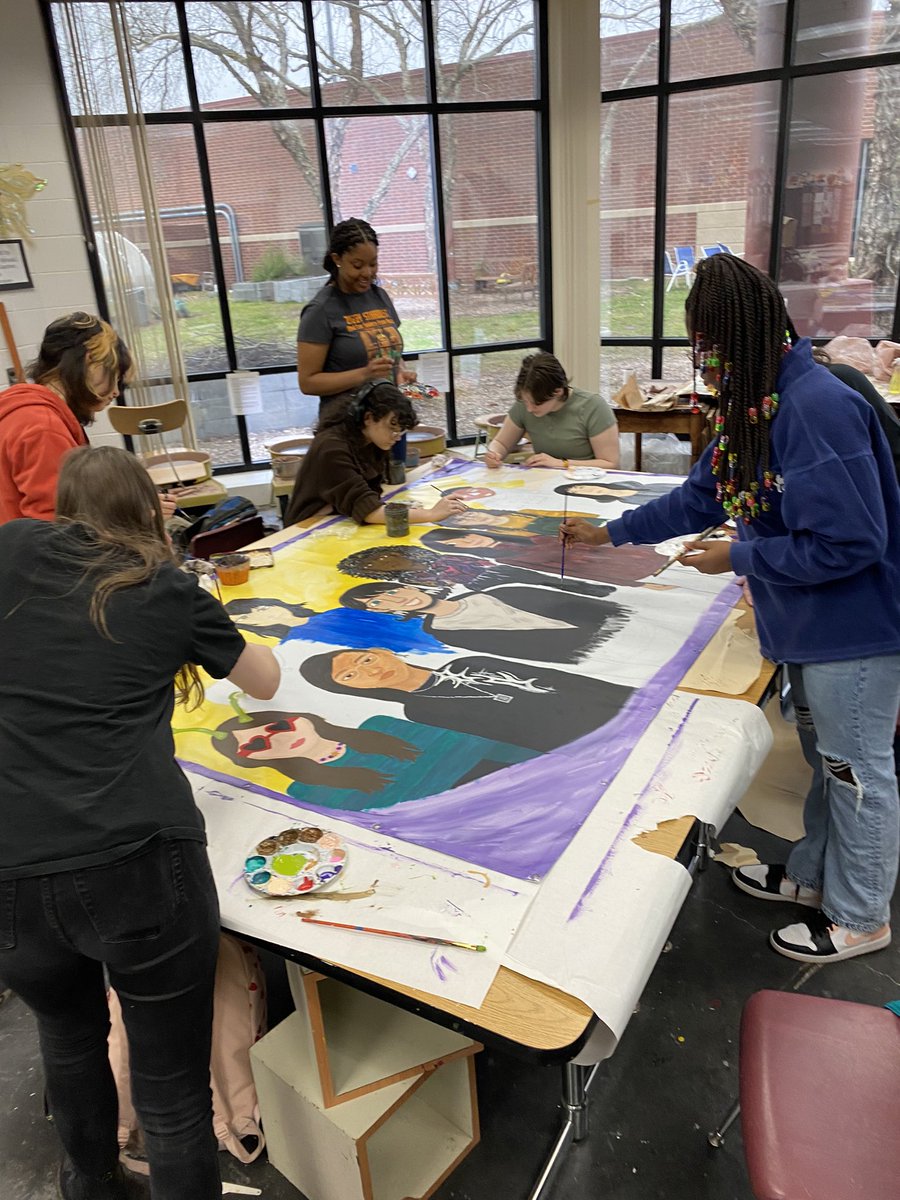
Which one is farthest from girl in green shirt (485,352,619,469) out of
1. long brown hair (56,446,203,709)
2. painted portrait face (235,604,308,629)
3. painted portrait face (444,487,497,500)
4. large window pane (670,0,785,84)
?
large window pane (670,0,785,84)

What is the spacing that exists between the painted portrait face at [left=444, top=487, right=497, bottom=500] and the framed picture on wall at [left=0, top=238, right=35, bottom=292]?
2.82m

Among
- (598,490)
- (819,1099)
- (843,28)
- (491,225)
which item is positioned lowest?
(819,1099)

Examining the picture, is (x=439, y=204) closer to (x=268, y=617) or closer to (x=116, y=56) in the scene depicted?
(x=116, y=56)

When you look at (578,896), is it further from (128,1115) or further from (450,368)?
(450,368)

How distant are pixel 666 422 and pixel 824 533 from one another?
132 inches

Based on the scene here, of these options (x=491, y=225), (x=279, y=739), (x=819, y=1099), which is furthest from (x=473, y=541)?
(x=491, y=225)

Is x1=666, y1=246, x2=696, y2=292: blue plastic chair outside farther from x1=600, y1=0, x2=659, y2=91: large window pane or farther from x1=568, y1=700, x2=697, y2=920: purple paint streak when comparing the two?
x1=568, y1=700, x2=697, y2=920: purple paint streak

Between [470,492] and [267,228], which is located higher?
[267,228]

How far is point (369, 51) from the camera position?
16.3ft

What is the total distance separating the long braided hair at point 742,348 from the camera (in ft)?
4.92

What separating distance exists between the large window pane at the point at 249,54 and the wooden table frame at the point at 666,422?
2575 mm

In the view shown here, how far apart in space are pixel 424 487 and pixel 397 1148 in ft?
6.96

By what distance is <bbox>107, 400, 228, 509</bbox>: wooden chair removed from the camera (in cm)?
389

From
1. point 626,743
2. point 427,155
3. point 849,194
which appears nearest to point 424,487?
point 626,743
